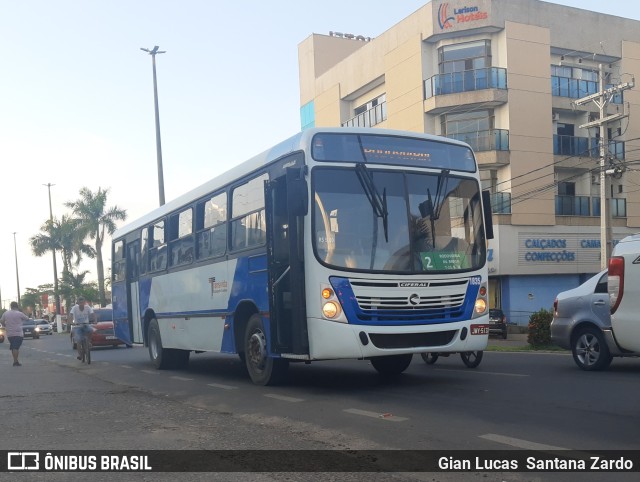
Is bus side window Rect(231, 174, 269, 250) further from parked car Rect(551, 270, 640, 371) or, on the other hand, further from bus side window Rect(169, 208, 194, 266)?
parked car Rect(551, 270, 640, 371)

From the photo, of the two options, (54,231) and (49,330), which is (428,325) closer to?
(49,330)

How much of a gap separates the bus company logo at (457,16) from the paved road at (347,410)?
80.3 ft

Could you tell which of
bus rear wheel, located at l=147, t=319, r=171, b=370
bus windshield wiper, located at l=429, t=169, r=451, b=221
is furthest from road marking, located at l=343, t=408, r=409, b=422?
bus rear wheel, located at l=147, t=319, r=171, b=370

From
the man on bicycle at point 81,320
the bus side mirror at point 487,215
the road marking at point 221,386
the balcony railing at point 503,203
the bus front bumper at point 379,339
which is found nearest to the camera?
the bus front bumper at point 379,339

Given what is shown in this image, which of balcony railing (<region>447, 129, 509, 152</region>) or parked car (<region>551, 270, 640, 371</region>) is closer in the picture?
parked car (<region>551, 270, 640, 371</region>)

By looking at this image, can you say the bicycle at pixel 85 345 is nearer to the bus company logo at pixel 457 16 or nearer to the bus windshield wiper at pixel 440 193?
the bus windshield wiper at pixel 440 193

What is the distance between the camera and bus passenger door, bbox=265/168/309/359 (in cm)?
958

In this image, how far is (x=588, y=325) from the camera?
38.9ft

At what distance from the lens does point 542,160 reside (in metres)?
35.5

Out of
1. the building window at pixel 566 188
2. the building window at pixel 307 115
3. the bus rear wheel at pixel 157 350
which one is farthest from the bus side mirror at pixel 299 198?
the building window at pixel 307 115

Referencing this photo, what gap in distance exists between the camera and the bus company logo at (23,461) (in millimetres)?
6285

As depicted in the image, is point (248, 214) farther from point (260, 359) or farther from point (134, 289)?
point (134, 289)

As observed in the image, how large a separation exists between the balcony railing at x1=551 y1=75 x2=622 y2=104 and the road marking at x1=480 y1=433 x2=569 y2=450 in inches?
1270

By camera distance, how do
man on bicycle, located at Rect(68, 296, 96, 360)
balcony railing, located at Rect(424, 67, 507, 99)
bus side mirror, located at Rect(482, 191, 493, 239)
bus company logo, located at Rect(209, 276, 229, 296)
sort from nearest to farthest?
bus side mirror, located at Rect(482, 191, 493, 239) < bus company logo, located at Rect(209, 276, 229, 296) < man on bicycle, located at Rect(68, 296, 96, 360) < balcony railing, located at Rect(424, 67, 507, 99)
